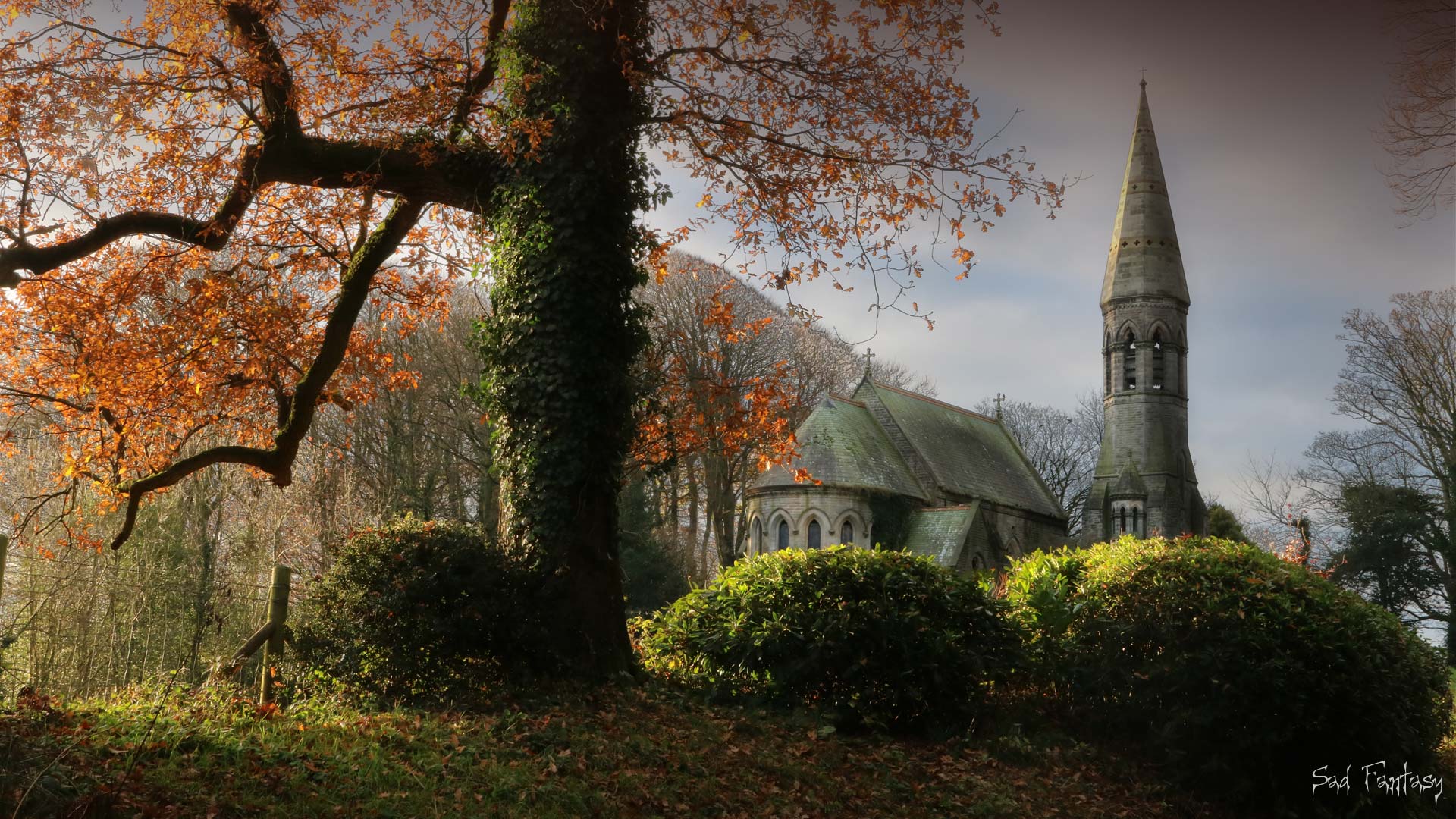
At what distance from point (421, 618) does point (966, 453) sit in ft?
113

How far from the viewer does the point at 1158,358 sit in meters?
44.4

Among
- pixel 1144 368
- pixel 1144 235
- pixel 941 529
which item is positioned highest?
pixel 1144 235

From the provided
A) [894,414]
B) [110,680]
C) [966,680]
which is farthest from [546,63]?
[894,414]

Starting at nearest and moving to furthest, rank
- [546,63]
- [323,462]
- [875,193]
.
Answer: [546,63] → [875,193] → [323,462]

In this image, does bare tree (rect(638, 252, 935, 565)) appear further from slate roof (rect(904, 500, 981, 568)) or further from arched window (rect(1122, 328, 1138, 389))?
arched window (rect(1122, 328, 1138, 389))

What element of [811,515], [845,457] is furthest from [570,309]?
[845,457]

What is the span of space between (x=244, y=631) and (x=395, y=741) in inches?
376

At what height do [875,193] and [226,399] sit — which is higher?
[875,193]

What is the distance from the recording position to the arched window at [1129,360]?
44588 mm

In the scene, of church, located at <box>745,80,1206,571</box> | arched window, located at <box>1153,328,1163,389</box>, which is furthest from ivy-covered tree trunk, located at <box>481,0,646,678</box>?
arched window, located at <box>1153,328,1163,389</box>

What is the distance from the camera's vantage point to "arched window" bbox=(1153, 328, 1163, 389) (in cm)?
4438

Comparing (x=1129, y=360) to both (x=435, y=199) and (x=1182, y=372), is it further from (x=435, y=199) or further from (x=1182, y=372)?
(x=435, y=199)

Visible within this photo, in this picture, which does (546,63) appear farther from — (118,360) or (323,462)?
(323,462)

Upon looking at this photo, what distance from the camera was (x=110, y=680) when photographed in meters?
12.4
